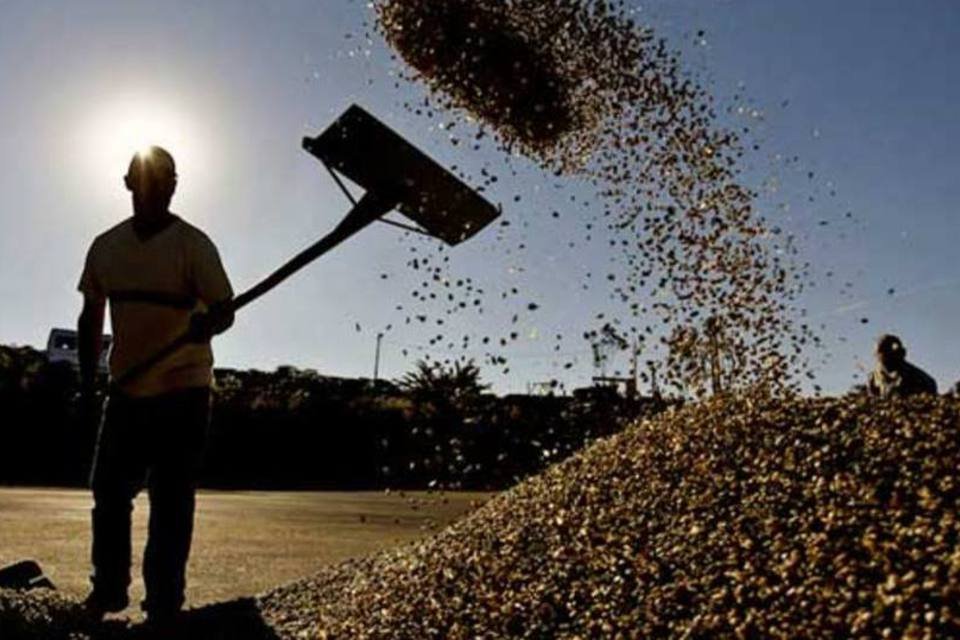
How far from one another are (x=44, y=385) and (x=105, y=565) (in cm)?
1353

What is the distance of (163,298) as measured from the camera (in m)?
3.50

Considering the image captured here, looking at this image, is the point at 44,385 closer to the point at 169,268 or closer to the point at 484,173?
the point at 484,173

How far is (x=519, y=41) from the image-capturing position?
645cm

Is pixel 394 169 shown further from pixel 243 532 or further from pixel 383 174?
pixel 243 532

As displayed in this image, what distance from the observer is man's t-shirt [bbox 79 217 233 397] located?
3.45 meters

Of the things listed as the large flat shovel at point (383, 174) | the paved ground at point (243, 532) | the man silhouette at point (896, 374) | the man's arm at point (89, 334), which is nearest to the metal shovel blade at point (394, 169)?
the large flat shovel at point (383, 174)

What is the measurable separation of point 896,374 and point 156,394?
5.28 m

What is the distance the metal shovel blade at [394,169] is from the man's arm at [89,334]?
2.98 feet

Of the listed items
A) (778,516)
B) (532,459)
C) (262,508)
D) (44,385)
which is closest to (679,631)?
(778,516)

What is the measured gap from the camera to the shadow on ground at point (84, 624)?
3141 mm

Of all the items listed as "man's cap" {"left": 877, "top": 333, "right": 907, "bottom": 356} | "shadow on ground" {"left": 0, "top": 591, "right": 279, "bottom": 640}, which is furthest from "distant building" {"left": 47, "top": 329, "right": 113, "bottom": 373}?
"shadow on ground" {"left": 0, "top": 591, "right": 279, "bottom": 640}

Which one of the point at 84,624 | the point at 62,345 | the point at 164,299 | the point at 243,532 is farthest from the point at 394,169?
the point at 62,345

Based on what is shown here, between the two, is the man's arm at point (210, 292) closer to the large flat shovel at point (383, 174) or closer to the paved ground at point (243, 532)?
the large flat shovel at point (383, 174)

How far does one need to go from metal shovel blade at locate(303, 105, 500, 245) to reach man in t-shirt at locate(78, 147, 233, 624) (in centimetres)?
54
